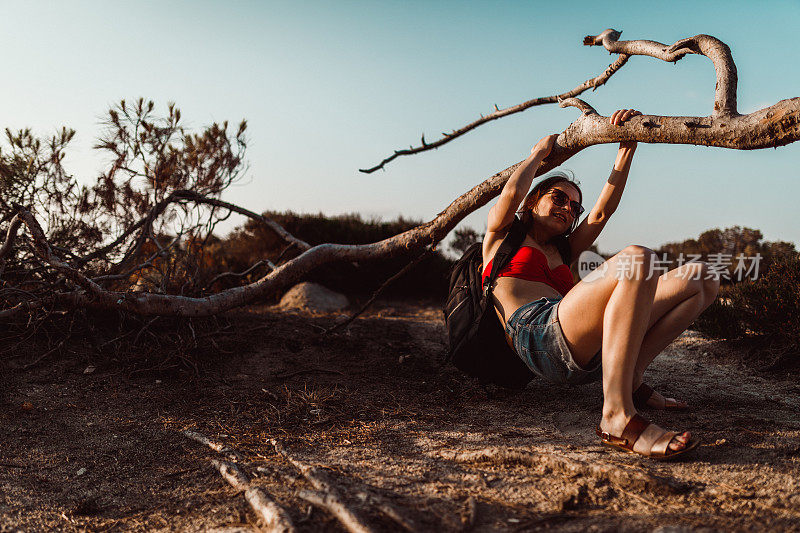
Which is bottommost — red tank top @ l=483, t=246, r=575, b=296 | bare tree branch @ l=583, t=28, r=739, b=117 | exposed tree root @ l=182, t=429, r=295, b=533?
exposed tree root @ l=182, t=429, r=295, b=533

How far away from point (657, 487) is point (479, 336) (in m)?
1.13

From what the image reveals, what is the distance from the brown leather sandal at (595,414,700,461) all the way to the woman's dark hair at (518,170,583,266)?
1.11 m

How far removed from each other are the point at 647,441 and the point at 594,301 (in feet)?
1.89

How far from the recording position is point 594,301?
88.2 inches

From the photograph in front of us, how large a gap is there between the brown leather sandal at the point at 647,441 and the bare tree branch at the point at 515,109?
2.21 metres

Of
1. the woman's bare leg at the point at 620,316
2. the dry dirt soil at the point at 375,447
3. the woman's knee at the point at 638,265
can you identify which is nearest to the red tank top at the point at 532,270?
the woman's bare leg at the point at 620,316

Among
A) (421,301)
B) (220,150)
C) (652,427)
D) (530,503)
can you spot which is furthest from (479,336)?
(421,301)

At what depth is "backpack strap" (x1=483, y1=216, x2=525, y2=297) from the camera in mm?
2744

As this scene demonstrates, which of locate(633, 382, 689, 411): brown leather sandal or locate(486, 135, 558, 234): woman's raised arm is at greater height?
locate(486, 135, 558, 234): woman's raised arm

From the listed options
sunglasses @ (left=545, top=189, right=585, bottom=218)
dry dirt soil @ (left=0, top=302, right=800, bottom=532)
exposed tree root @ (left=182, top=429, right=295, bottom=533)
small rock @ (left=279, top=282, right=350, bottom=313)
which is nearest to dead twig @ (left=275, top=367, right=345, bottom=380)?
dry dirt soil @ (left=0, top=302, right=800, bottom=532)

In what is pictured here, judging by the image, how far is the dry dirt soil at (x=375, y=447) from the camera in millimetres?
1737

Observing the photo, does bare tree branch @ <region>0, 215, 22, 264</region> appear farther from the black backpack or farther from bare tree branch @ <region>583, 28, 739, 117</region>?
bare tree branch @ <region>583, 28, 739, 117</region>

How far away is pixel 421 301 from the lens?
817cm

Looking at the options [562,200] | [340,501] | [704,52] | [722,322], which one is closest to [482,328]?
[562,200]
